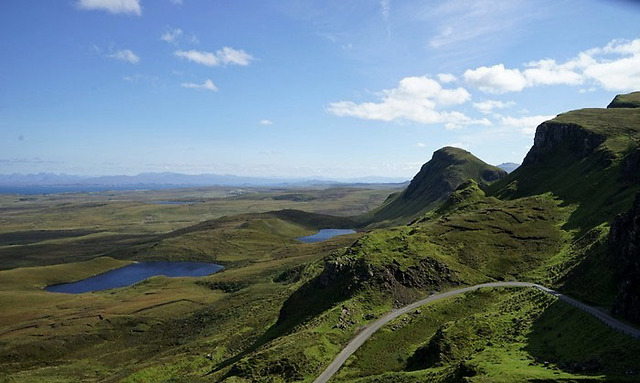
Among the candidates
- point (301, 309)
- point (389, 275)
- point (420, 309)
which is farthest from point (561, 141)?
point (301, 309)

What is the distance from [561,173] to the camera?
15662 centimetres

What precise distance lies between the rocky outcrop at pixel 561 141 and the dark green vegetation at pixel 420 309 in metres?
0.93

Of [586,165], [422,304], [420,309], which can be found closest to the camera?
[420,309]

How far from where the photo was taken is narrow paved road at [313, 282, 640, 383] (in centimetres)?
4869

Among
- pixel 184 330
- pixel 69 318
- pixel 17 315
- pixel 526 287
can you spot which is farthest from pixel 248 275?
pixel 526 287

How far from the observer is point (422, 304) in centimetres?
7856

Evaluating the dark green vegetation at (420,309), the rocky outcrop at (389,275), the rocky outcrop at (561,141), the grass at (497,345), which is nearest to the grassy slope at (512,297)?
the grass at (497,345)

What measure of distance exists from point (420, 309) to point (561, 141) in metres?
143

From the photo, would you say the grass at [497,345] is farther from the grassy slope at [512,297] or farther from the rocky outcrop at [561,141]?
the rocky outcrop at [561,141]

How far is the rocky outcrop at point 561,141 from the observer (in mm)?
158375

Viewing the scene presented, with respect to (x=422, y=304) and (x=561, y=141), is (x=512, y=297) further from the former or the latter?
(x=561, y=141)

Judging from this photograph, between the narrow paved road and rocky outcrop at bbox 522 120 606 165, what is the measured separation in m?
A: 107

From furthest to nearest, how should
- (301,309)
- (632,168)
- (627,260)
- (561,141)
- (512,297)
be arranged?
(561,141)
(632,168)
(301,309)
(512,297)
(627,260)

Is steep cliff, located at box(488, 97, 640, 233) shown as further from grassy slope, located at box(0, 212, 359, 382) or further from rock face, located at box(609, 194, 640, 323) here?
grassy slope, located at box(0, 212, 359, 382)
